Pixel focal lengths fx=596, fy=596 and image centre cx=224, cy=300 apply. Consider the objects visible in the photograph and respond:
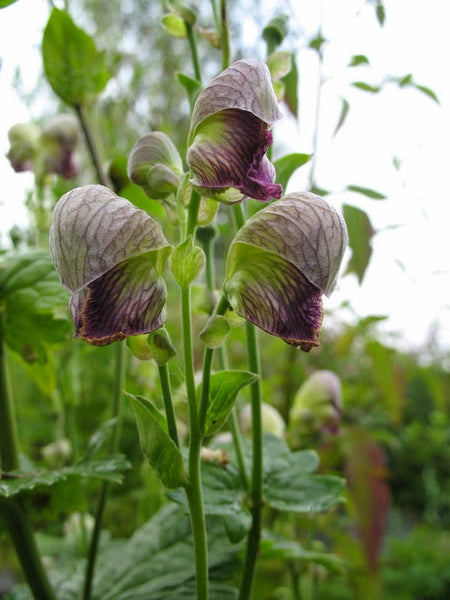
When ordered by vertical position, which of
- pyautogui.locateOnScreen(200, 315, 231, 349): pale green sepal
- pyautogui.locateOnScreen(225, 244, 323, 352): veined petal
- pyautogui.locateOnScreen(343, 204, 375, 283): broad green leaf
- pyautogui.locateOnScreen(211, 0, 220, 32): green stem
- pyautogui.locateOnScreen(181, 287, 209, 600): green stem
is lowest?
pyautogui.locateOnScreen(181, 287, 209, 600): green stem

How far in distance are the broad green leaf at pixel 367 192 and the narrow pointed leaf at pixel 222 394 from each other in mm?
233

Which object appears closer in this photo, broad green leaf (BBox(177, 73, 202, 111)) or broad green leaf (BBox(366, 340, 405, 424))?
broad green leaf (BBox(177, 73, 202, 111))

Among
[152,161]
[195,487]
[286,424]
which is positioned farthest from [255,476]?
[286,424]

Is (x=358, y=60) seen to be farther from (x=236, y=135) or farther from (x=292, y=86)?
(x=236, y=135)

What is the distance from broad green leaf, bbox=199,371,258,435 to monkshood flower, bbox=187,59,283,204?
3.3 inches

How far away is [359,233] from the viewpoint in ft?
1.57

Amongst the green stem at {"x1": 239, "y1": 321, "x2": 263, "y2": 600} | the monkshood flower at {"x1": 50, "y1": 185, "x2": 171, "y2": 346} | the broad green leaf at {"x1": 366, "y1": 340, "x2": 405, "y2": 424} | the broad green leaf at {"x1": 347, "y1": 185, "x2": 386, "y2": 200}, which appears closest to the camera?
the monkshood flower at {"x1": 50, "y1": 185, "x2": 171, "y2": 346}

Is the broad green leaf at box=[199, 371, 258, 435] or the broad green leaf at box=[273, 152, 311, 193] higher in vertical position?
the broad green leaf at box=[273, 152, 311, 193]

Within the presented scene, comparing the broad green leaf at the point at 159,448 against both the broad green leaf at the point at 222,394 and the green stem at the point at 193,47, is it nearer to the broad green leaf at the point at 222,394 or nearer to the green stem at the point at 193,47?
the broad green leaf at the point at 222,394

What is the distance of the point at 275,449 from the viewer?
1.40 feet

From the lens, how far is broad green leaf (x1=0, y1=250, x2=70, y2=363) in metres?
0.42

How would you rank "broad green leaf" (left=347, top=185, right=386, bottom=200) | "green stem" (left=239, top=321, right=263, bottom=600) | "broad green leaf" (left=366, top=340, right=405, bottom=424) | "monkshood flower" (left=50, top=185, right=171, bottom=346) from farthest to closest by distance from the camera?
1. "broad green leaf" (left=366, top=340, right=405, bottom=424)
2. "broad green leaf" (left=347, top=185, right=386, bottom=200)
3. "green stem" (left=239, top=321, right=263, bottom=600)
4. "monkshood flower" (left=50, top=185, right=171, bottom=346)

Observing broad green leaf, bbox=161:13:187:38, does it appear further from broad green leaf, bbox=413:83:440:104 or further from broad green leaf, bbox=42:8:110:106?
broad green leaf, bbox=413:83:440:104

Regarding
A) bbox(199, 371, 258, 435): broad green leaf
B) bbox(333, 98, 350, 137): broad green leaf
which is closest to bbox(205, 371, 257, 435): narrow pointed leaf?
bbox(199, 371, 258, 435): broad green leaf
